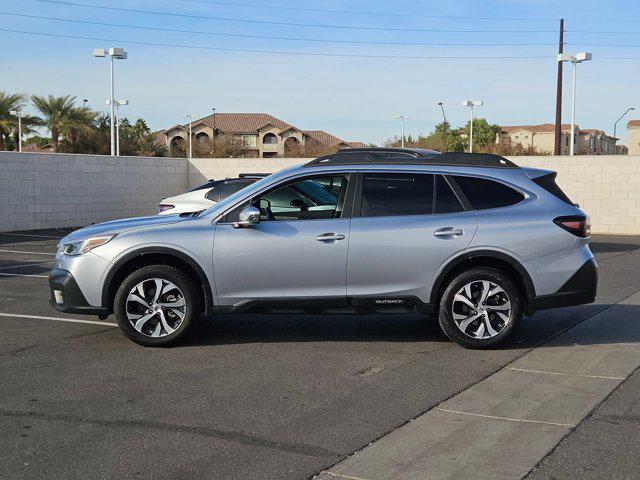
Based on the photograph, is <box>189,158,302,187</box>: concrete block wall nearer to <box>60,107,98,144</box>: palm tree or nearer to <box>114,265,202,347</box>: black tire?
<box>114,265,202,347</box>: black tire

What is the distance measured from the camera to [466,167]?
7.79 meters

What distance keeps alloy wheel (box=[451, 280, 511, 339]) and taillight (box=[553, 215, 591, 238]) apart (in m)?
0.83

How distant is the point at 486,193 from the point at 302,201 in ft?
5.88

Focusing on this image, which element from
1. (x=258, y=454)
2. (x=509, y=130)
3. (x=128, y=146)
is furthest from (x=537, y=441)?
(x=509, y=130)

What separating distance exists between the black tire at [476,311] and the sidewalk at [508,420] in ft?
1.14

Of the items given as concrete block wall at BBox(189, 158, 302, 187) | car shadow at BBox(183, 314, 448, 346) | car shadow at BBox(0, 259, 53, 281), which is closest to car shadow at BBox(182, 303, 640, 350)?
car shadow at BBox(183, 314, 448, 346)

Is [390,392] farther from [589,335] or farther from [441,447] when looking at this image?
[589,335]

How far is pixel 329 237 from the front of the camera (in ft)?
24.4

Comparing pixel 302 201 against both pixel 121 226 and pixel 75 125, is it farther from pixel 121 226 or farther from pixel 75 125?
pixel 75 125

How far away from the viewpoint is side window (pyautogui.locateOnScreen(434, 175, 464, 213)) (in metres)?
7.61

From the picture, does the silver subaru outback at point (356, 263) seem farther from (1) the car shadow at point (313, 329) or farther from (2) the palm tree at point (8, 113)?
(2) the palm tree at point (8, 113)

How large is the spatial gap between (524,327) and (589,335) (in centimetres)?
71

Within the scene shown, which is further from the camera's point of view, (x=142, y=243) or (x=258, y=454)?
(x=142, y=243)

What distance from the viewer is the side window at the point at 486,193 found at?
25.1 feet
